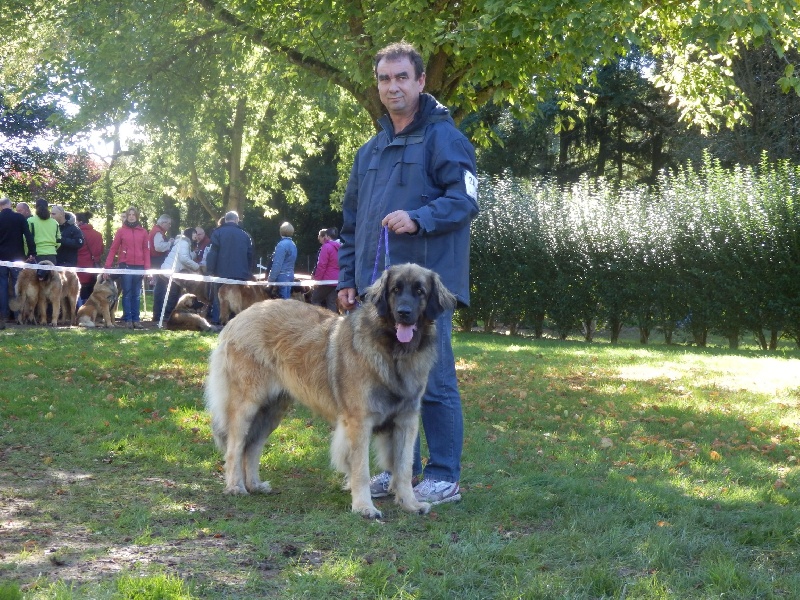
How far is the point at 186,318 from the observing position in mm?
17422

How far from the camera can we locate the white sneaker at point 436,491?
530 cm

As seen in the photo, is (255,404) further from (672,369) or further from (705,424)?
(672,369)

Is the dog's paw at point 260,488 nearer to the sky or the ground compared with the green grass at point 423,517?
nearer to the ground

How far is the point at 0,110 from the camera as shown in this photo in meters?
30.9

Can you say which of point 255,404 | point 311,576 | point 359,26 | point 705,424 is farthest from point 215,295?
point 311,576

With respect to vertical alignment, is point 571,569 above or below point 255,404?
below

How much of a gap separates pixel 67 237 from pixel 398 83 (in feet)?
45.0

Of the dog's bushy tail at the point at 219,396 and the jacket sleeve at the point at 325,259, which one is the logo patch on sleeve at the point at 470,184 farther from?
the jacket sleeve at the point at 325,259

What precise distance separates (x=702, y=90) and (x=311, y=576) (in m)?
12.9

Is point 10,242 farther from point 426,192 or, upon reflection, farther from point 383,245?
point 426,192

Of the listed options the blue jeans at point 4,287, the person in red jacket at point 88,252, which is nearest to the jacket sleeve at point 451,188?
the blue jeans at point 4,287

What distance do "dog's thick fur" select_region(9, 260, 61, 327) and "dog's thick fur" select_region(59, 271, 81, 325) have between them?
1.00 feet

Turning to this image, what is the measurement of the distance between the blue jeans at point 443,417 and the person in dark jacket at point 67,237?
1340 cm

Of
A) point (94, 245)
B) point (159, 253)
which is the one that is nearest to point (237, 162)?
point (159, 253)
